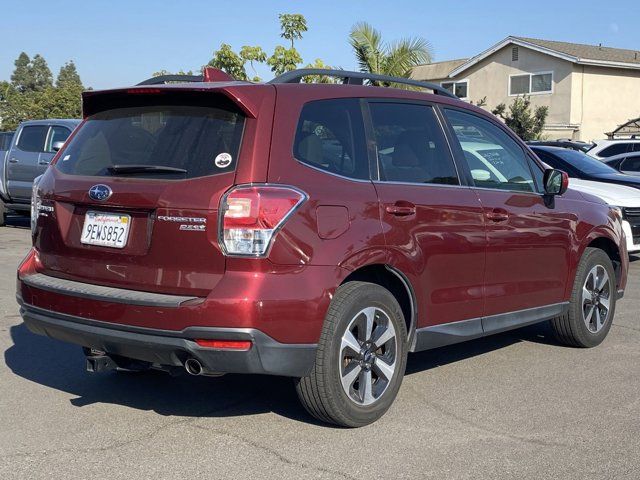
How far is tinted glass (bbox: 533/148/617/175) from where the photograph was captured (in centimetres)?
1203

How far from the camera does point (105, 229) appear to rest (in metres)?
4.50

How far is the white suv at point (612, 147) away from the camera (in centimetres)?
1675

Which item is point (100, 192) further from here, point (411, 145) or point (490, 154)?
point (490, 154)

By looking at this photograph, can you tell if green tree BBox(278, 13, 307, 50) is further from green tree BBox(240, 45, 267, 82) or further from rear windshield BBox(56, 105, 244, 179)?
rear windshield BBox(56, 105, 244, 179)

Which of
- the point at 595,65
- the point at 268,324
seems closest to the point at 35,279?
the point at 268,324

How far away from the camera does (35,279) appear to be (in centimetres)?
482

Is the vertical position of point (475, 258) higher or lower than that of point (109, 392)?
higher

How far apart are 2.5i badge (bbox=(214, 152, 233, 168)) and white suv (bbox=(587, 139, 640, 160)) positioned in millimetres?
13762

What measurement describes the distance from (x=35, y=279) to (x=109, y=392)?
0.96 meters

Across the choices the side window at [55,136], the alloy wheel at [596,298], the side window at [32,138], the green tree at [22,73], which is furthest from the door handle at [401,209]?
the green tree at [22,73]

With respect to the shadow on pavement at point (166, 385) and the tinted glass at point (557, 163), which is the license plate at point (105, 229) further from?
the tinted glass at point (557, 163)

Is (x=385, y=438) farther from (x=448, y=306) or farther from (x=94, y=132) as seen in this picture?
(x=94, y=132)

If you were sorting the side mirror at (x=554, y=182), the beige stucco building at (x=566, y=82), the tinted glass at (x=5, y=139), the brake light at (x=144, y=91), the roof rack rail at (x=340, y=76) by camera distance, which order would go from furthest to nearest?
the beige stucco building at (x=566, y=82), the tinted glass at (x=5, y=139), the side mirror at (x=554, y=182), the roof rack rail at (x=340, y=76), the brake light at (x=144, y=91)

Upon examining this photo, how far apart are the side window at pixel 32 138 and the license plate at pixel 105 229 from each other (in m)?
11.8
